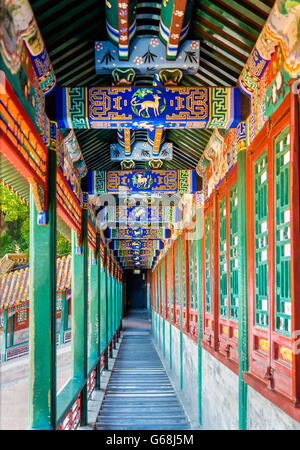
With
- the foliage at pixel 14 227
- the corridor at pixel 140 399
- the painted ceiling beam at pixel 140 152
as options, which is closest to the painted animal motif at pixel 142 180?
the painted ceiling beam at pixel 140 152

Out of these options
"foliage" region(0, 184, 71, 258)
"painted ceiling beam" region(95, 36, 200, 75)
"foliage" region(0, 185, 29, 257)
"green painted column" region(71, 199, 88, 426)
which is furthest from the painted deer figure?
"foliage" region(0, 184, 71, 258)

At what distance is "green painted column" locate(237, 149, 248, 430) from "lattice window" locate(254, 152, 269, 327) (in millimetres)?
317

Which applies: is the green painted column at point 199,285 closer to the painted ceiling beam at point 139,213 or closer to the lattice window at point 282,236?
the painted ceiling beam at point 139,213

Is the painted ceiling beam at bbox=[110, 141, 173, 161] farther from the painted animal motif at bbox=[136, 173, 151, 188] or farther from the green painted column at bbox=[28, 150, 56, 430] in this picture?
the green painted column at bbox=[28, 150, 56, 430]

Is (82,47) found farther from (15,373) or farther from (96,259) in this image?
(15,373)

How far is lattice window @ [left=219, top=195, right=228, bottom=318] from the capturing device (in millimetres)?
5445

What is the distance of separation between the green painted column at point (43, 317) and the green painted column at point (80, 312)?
2.78m

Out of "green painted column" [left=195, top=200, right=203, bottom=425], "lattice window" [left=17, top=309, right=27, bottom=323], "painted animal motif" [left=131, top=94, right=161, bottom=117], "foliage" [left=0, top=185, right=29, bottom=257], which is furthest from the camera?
"foliage" [left=0, top=185, right=29, bottom=257]

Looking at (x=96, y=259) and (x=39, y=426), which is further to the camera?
(x=96, y=259)

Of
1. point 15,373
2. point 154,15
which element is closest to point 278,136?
point 154,15

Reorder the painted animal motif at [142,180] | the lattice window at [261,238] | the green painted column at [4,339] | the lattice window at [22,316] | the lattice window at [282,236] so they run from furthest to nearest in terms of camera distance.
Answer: the lattice window at [22,316] → the green painted column at [4,339] → the painted animal motif at [142,180] → the lattice window at [261,238] → the lattice window at [282,236]

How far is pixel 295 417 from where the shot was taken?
108 inches

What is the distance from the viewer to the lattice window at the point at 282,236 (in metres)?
3.12
